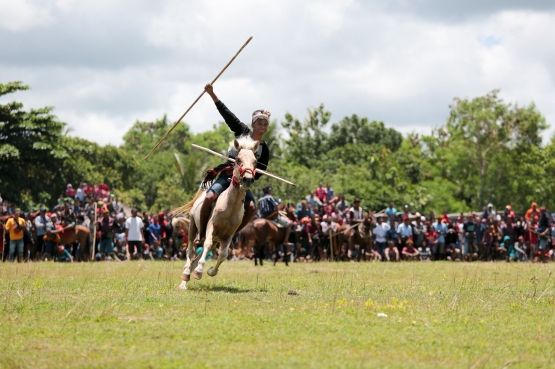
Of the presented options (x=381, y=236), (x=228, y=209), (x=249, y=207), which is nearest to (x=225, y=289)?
(x=228, y=209)

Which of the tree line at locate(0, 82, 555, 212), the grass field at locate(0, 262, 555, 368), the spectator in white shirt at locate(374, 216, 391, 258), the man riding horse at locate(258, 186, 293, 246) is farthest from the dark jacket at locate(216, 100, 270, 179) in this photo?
the tree line at locate(0, 82, 555, 212)

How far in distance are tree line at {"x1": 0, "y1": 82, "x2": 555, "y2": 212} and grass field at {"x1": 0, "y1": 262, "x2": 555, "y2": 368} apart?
108 ft

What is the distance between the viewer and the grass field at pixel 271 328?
289 inches

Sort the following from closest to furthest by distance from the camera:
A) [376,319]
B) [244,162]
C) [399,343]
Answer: [399,343] → [376,319] → [244,162]

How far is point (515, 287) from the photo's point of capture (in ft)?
46.3

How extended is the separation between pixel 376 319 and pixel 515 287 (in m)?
5.64

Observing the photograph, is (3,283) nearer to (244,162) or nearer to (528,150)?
(244,162)

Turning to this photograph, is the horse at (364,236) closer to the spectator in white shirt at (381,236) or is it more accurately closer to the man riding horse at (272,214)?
the spectator in white shirt at (381,236)

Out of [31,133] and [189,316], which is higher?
[31,133]

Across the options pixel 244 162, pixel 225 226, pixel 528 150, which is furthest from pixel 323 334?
pixel 528 150

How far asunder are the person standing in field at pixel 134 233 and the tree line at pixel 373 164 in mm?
15166

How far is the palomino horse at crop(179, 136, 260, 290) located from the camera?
1236 cm

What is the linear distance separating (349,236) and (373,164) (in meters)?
27.6

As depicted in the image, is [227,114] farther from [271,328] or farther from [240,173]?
[271,328]
